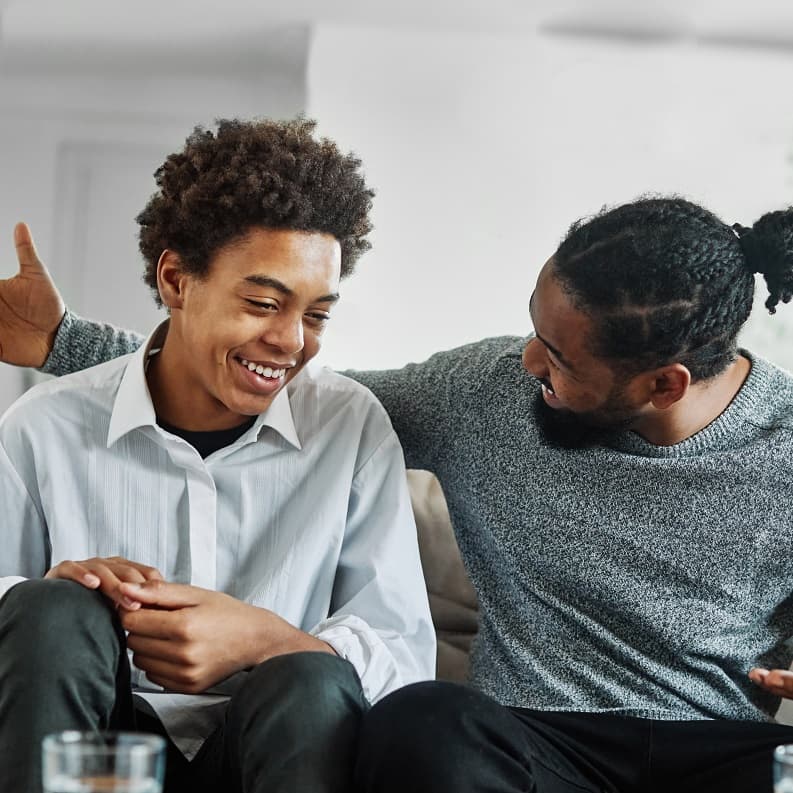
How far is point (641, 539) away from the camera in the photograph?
1509 millimetres

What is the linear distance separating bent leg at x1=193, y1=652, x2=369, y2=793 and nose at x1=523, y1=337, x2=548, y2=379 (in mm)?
475

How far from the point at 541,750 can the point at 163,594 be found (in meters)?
0.46

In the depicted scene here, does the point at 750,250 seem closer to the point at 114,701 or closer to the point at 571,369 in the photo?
the point at 571,369

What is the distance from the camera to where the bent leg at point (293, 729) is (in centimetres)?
111

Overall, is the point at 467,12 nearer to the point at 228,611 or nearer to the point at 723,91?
the point at 723,91

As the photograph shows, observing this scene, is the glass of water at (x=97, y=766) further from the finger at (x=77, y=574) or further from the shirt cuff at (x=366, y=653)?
the shirt cuff at (x=366, y=653)

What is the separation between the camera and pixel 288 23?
3109 millimetres

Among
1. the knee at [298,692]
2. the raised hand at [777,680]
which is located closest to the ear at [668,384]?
the raised hand at [777,680]

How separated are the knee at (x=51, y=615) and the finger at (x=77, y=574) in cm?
2

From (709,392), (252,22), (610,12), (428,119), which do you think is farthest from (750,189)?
(709,392)

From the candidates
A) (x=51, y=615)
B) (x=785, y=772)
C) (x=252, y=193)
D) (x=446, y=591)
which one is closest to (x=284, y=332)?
(x=252, y=193)

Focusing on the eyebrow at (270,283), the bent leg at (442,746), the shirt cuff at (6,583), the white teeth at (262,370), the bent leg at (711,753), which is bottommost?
the bent leg at (711,753)

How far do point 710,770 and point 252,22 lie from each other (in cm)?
232

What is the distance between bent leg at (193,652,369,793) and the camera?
3.63 ft
